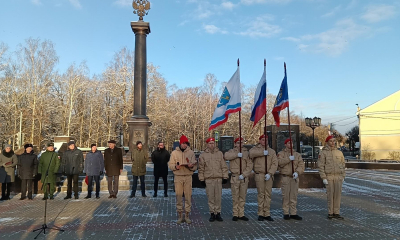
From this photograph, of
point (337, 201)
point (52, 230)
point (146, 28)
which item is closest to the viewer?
point (52, 230)

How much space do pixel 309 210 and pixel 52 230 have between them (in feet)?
20.9

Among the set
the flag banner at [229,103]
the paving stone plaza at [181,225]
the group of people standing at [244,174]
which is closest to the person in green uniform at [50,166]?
the paving stone plaza at [181,225]

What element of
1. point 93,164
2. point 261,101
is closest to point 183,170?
point 261,101

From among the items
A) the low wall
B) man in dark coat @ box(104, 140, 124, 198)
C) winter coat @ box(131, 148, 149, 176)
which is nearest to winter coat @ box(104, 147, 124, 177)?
man in dark coat @ box(104, 140, 124, 198)

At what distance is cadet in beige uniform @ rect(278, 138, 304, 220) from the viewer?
25.1 feet

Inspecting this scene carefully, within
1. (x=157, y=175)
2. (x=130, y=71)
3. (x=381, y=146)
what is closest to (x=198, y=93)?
(x=130, y=71)

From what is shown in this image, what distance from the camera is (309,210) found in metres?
8.75

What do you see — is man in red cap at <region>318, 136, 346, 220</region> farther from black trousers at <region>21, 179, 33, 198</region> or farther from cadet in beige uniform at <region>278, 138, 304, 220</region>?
black trousers at <region>21, 179, 33, 198</region>

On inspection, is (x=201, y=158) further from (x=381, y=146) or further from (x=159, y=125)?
(x=381, y=146)

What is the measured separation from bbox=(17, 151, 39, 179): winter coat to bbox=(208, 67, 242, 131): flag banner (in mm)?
6751

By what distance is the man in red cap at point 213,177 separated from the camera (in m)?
7.45

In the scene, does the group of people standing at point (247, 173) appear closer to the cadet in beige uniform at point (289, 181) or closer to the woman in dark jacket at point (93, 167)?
the cadet in beige uniform at point (289, 181)

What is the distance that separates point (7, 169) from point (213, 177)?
25.0 ft

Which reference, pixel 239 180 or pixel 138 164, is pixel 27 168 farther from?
pixel 239 180
